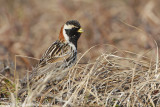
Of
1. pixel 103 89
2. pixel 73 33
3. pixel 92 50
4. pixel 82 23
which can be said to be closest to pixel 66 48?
pixel 73 33

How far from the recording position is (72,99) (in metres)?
3.14

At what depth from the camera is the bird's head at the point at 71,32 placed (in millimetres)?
4438

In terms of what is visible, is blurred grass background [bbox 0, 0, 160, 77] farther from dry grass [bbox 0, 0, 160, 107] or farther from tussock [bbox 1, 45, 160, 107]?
tussock [bbox 1, 45, 160, 107]

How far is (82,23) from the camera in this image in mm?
8109

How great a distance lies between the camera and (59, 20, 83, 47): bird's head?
175 inches

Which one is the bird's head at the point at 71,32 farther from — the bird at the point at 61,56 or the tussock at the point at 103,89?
the tussock at the point at 103,89

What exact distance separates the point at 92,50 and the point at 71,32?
157 cm

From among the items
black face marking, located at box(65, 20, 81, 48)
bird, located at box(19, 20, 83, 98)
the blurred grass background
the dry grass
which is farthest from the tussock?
the blurred grass background

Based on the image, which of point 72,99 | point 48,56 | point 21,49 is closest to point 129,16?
point 21,49

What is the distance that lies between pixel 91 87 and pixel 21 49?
4.04 meters

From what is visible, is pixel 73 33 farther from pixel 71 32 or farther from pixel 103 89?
pixel 103 89

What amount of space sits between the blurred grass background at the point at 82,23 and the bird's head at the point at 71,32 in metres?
2.11

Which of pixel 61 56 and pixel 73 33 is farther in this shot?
pixel 73 33

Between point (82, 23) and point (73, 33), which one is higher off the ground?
point (82, 23)
